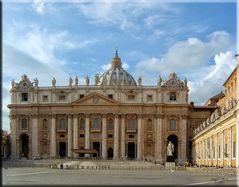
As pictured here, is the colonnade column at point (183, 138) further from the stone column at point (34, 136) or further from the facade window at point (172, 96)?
the stone column at point (34, 136)

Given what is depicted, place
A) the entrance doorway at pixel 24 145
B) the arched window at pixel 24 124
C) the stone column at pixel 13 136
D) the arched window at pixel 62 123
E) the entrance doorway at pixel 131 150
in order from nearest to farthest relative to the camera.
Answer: the entrance doorway at pixel 131 150 < the stone column at pixel 13 136 < the arched window at pixel 62 123 < the arched window at pixel 24 124 < the entrance doorway at pixel 24 145

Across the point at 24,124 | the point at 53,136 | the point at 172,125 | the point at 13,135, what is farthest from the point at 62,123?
the point at 172,125

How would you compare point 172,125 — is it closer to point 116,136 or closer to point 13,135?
point 116,136

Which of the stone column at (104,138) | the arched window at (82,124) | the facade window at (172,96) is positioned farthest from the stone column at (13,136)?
the facade window at (172,96)

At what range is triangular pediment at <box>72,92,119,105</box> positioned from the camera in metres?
106

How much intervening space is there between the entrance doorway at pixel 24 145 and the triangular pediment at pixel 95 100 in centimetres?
1483

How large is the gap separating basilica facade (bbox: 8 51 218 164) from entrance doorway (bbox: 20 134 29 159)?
1297 millimetres

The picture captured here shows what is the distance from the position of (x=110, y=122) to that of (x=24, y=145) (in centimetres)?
2175

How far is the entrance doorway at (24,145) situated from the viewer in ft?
363

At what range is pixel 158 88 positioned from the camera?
350 feet

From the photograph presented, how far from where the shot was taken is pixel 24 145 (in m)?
114

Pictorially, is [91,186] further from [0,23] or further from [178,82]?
[178,82]

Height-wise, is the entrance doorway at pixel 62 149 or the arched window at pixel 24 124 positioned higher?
the arched window at pixel 24 124

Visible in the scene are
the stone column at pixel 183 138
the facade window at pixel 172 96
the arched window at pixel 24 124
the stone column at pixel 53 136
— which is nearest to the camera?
the stone column at pixel 183 138
